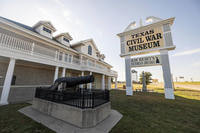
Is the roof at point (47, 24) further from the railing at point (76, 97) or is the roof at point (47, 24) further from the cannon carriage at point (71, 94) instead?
the railing at point (76, 97)

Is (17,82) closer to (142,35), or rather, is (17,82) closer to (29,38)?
(29,38)

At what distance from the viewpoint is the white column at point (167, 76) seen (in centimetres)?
982

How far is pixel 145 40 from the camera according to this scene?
39.5 feet

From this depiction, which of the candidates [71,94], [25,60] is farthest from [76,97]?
[25,60]

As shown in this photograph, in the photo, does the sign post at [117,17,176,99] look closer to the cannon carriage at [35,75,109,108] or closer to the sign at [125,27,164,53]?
the sign at [125,27,164,53]

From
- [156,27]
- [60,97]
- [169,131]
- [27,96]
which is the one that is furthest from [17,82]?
[156,27]

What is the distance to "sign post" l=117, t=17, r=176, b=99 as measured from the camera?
10398 millimetres

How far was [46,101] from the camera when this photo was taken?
5078 millimetres

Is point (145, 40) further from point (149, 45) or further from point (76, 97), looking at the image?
point (76, 97)

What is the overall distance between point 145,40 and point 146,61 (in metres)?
3.27

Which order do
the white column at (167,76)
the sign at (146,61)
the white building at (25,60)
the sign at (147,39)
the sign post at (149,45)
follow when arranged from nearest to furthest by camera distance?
the white building at (25,60), the white column at (167,76), the sign post at (149,45), the sign at (147,39), the sign at (146,61)

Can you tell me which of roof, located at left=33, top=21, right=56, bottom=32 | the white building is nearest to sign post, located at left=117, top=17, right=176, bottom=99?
the white building

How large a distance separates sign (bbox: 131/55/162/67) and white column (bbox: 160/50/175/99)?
547 millimetres

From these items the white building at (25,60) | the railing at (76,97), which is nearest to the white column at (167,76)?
the railing at (76,97)
